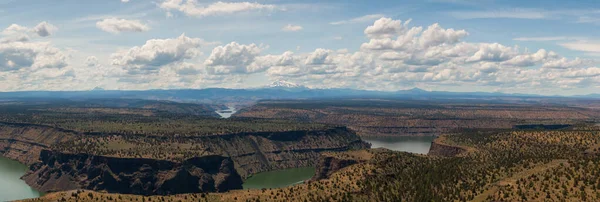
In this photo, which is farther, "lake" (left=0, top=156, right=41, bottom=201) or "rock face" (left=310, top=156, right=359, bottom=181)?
"lake" (left=0, top=156, right=41, bottom=201)

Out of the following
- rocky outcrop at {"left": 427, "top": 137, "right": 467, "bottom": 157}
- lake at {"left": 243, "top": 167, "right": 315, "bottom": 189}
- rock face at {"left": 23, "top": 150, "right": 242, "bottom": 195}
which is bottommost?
lake at {"left": 243, "top": 167, "right": 315, "bottom": 189}

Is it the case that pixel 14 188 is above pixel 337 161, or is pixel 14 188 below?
below

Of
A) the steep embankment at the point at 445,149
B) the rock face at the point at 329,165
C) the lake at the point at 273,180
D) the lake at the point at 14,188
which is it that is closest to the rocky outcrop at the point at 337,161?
the rock face at the point at 329,165

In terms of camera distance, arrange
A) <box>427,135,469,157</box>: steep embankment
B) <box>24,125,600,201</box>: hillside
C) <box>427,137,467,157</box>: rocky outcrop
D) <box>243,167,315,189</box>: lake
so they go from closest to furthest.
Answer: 1. <box>24,125,600,201</box>: hillside
2. <box>427,135,469,157</box>: steep embankment
3. <box>427,137,467,157</box>: rocky outcrop
4. <box>243,167,315,189</box>: lake

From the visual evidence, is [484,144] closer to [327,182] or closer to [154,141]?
[327,182]

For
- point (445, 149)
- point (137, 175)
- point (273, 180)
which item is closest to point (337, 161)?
point (273, 180)

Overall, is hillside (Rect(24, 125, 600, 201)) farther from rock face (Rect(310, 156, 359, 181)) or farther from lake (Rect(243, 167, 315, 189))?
lake (Rect(243, 167, 315, 189))

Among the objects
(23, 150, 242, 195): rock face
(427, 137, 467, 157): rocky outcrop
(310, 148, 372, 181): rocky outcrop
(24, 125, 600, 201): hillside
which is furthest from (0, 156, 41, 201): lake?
(427, 137, 467, 157): rocky outcrop

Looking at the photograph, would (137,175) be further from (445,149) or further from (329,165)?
(445,149)

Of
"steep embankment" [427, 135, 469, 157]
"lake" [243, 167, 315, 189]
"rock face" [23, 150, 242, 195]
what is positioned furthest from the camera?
"lake" [243, 167, 315, 189]

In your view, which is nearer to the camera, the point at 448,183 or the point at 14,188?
the point at 448,183
